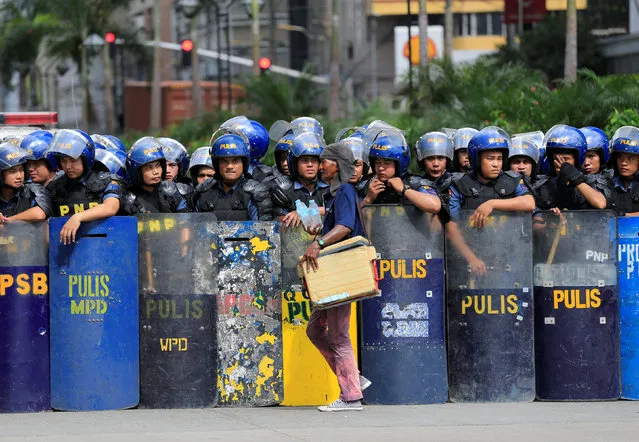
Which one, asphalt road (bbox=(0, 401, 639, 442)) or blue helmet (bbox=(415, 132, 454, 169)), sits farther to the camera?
blue helmet (bbox=(415, 132, 454, 169))

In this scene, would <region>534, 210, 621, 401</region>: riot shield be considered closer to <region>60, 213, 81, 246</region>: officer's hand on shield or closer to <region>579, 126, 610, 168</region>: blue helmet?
<region>579, 126, 610, 168</region>: blue helmet

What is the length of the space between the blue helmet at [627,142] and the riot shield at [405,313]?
188 centimetres

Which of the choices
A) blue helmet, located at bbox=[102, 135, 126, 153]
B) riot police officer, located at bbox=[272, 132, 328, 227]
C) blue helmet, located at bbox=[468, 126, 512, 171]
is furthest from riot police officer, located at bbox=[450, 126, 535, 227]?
blue helmet, located at bbox=[102, 135, 126, 153]

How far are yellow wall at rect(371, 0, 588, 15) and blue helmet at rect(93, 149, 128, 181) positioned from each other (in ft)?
200

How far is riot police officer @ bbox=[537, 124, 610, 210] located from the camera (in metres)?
10.8

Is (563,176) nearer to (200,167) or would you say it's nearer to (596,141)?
(596,141)

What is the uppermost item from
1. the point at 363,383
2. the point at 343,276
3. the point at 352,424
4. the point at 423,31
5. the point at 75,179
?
the point at 423,31

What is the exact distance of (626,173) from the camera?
11141mm

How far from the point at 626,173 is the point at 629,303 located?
1244 millimetres

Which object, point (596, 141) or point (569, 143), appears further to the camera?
point (596, 141)

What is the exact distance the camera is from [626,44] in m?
47.3

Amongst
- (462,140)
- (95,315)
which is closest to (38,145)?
(95,315)

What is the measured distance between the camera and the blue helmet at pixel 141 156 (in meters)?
10.7

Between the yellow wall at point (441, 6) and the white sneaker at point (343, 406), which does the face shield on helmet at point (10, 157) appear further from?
the yellow wall at point (441, 6)
